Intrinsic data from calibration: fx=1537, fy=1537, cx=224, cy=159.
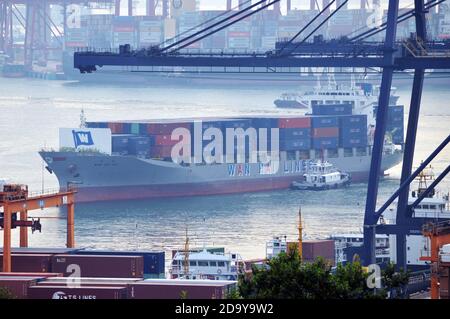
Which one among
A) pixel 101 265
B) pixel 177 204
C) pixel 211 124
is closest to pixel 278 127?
pixel 211 124

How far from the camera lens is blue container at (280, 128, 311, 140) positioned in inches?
1642

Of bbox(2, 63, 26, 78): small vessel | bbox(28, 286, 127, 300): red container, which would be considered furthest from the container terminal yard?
bbox(2, 63, 26, 78): small vessel

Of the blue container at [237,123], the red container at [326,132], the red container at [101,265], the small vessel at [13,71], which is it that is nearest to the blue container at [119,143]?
the blue container at [237,123]

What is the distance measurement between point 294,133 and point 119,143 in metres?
5.86

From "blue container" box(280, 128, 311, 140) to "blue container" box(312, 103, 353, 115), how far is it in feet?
7.23

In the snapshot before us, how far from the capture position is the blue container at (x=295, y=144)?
136ft

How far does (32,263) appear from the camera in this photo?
18.2 meters

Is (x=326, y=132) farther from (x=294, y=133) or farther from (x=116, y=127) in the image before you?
(x=116, y=127)

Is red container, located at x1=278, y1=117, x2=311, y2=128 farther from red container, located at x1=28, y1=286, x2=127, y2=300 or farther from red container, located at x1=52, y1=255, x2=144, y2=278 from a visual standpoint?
red container, located at x1=28, y1=286, x2=127, y2=300

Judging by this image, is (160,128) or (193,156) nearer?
(160,128)

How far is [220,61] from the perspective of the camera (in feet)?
70.6

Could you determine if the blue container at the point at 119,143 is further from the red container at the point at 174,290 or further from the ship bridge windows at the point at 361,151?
the red container at the point at 174,290

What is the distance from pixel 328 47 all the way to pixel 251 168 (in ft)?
55.8
